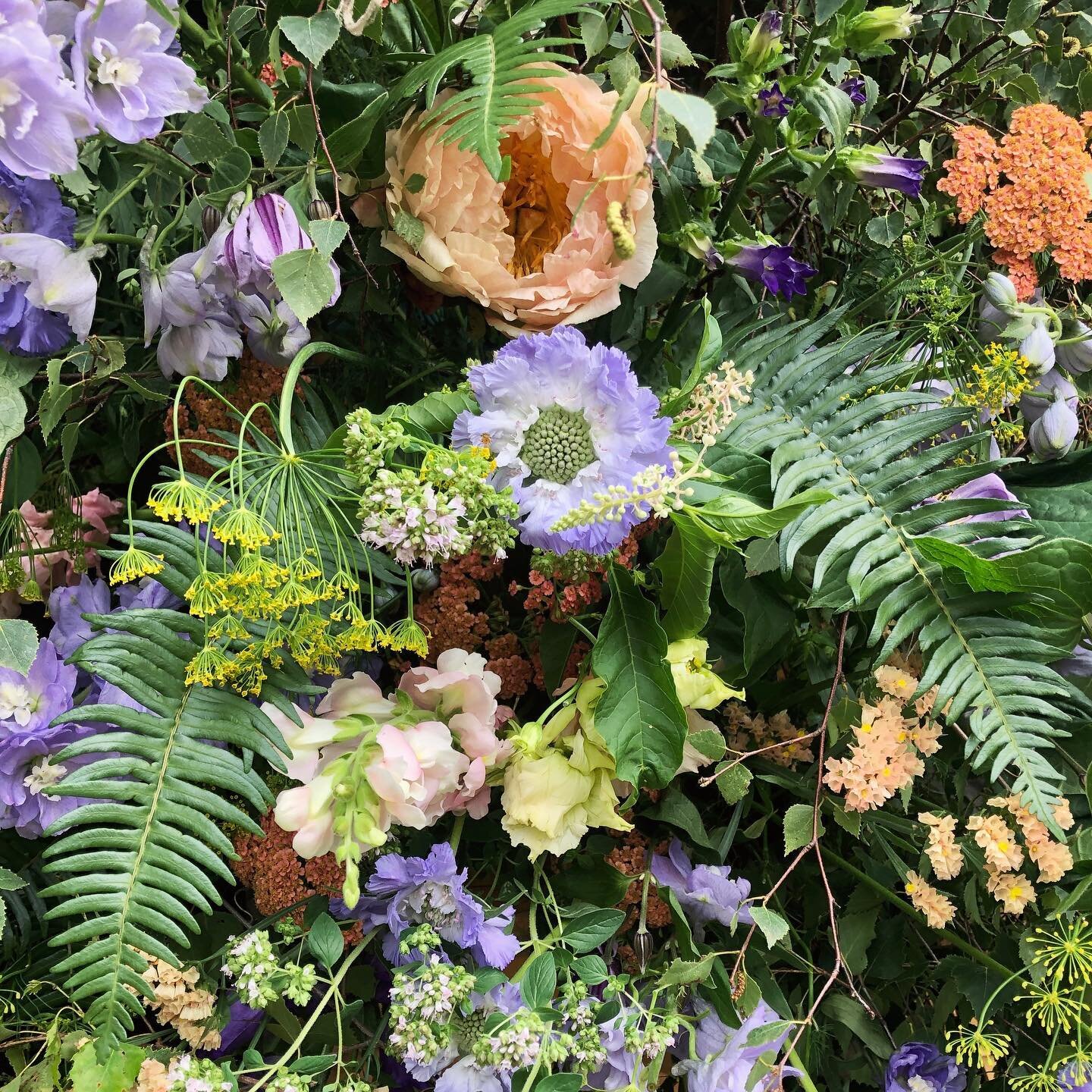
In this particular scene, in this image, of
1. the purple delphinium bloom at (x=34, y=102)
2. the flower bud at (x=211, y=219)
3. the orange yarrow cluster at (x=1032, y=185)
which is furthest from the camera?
the orange yarrow cluster at (x=1032, y=185)

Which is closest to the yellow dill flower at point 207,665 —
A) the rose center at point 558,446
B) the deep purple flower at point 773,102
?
the rose center at point 558,446

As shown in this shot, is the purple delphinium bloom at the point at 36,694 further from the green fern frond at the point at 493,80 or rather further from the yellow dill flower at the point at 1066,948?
the yellow dill flower at the point at 1066,948

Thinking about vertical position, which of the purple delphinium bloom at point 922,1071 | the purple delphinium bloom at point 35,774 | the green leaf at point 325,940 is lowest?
the purple delphinium bloom at point 922,1071

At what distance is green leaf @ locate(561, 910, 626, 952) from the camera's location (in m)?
0.63

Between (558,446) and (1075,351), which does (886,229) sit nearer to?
(1075,351)

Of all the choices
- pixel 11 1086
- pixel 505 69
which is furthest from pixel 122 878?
pixel 505 69

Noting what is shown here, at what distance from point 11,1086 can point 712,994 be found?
478 mm

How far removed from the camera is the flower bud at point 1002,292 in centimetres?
76

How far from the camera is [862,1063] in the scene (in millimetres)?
724

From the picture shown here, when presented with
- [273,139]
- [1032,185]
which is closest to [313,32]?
[273,139]

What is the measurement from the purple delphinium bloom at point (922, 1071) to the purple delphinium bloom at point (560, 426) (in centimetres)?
44

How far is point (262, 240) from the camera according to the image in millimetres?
568

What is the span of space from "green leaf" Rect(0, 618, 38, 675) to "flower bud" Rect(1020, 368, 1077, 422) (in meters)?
0.74

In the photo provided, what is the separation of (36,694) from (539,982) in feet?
1.25
